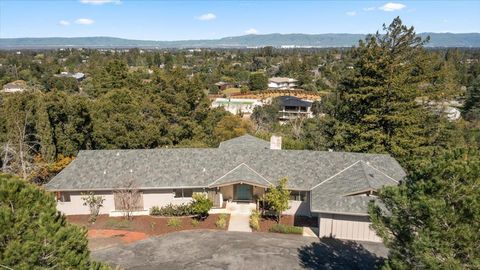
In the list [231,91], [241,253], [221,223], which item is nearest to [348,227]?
[241,253]

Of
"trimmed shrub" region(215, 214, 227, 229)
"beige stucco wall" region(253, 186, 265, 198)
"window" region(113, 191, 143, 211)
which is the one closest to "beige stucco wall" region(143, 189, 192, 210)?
"window" region(113, 191, 143, 211)

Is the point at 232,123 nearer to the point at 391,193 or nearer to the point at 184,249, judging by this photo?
the point at 184,249

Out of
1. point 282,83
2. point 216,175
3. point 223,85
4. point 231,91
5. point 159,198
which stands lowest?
point 231,91

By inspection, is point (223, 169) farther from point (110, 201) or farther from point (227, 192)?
point (110, 201)

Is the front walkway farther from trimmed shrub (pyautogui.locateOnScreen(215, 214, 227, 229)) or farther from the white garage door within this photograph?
the white garage door

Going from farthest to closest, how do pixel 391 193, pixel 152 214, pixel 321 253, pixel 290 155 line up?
pixel 290 155, pixel 152 214, pixel 321 253, pixel 391 193

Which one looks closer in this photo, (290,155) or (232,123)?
(290,155)

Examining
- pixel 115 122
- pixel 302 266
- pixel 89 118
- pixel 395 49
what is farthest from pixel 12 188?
pixel 395 49
